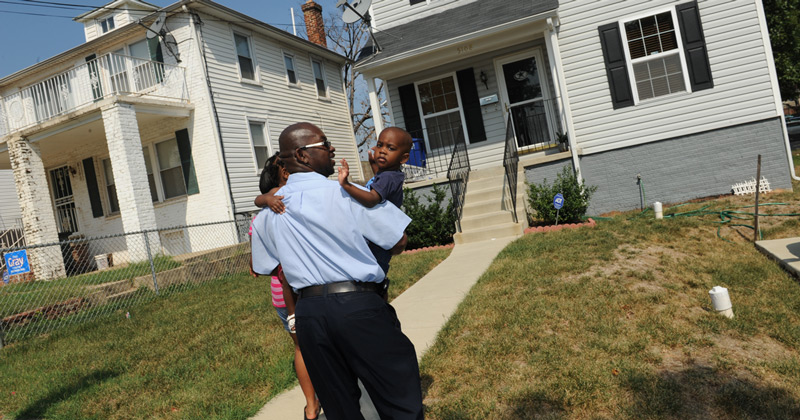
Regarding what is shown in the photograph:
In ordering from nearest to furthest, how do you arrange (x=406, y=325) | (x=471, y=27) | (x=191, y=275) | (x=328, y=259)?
(x=328, y=259) → (x=406, y=325) → (x=191, y=275) → (x=471, y=27)

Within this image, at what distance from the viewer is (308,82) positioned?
1892 centimetres

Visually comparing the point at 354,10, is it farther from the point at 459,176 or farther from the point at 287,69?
the point at 287,69

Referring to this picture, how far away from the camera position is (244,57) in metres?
15.9

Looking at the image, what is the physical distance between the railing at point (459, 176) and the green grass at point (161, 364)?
2.08 m

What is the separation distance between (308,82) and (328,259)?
17751 millimetres

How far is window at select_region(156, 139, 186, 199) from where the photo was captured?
14555 millimetres

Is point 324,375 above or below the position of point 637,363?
above

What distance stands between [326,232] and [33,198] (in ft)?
49.5

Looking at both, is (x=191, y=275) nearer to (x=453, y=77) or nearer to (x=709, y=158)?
(x=453, y=77)

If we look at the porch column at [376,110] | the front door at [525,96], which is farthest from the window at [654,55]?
the porch column at [376,110]

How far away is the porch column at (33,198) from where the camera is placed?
546 inches

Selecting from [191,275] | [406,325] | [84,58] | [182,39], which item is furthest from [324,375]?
[84,58]

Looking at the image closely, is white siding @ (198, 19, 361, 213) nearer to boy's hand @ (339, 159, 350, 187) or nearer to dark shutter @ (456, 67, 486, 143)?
dark shutter @ (456, 67, 486, 143)

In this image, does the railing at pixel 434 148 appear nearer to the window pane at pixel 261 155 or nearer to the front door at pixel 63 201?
the window pane at pixel 261 155
